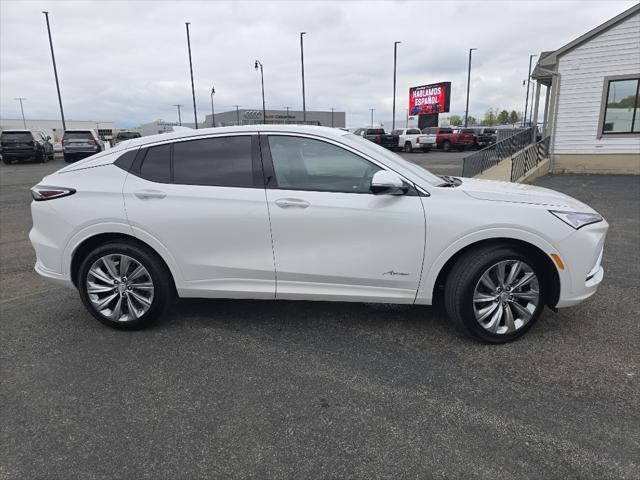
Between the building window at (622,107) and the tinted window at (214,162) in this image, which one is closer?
the tinted window at (214,162)

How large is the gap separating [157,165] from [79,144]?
2288cm

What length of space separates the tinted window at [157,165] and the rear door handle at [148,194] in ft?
0.35

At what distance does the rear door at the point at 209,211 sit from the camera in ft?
11.7

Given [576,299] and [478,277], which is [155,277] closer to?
[478,277]

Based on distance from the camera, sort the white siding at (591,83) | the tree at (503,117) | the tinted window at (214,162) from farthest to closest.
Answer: the tree at (503,117)
the white siding at (591,83)
the tinted window at (214,162)

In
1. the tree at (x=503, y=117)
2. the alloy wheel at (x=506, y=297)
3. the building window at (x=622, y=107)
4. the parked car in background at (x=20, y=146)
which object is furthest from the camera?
the tree at (x=503, y=117)

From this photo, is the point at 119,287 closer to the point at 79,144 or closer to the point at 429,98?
the point at 79,144

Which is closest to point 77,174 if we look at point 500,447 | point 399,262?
point 399,262

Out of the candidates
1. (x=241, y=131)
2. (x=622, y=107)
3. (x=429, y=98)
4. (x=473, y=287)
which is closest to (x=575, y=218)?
(x=473, y=287)

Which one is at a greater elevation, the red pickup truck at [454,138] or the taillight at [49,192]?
the taillight at [49,192]

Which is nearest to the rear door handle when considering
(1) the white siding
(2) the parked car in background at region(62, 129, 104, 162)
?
(1) the white siding

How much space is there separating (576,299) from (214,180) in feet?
9.64

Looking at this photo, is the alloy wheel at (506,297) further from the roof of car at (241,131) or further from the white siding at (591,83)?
the white siding at (591,83)

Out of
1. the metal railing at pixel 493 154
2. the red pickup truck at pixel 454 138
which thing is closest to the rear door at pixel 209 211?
the metal railing at pixel 493 154
